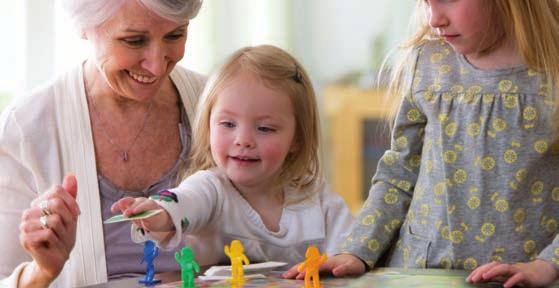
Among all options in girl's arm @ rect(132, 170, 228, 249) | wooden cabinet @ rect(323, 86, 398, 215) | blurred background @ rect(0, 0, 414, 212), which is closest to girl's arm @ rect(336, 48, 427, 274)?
girl's arm @ rect(132, 170, 228, 249)

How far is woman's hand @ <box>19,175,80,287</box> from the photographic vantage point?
5.73ft

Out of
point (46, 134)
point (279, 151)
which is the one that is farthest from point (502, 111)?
point (46, 134)

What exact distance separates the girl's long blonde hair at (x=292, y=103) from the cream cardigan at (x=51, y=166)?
0.74ft

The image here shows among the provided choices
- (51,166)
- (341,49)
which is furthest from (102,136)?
(341,49)

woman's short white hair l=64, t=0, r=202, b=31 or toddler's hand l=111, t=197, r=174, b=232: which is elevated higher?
woman's short white hair l=64, t=0, r=202, b=31

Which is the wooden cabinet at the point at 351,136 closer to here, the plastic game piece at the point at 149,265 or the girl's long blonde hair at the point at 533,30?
the girl's long blonde hair at the point at 533,30

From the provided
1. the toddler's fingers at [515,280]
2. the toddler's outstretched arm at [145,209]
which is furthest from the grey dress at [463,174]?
the toddler's outstretched arm at [145,209]

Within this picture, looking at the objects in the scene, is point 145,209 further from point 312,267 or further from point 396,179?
point 396,179

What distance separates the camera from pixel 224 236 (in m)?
2.01

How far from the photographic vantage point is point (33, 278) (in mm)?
1885

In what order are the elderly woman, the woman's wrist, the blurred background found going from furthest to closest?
the blurred background → the elderly woman → the woman's wrist

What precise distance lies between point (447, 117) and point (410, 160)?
14 centimetres

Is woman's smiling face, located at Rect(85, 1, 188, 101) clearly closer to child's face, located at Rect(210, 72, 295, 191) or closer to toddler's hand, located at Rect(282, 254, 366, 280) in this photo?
child's face, located at Rect(210, 72, 295, 191)

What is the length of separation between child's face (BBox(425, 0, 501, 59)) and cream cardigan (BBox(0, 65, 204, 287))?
85 cm
